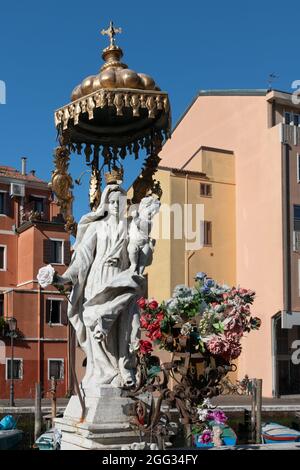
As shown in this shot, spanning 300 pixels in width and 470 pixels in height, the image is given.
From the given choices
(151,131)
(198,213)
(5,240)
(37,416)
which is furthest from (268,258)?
(151,131)

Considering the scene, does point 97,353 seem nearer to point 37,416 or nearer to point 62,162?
point 62,162

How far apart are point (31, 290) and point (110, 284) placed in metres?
33.6

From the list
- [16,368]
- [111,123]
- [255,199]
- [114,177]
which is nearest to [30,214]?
[16,368]

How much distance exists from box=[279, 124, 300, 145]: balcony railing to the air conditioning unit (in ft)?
50.6

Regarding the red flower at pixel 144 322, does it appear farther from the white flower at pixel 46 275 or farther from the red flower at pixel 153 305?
the white flower at pixel 46 275

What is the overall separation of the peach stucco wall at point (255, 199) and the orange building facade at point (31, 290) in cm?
977

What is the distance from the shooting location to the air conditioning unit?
145ft

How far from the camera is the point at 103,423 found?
827cm

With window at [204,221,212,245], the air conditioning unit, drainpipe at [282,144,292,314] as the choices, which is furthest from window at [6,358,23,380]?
drainpipe at [282,144,292,314]

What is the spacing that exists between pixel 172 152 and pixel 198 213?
8.56m

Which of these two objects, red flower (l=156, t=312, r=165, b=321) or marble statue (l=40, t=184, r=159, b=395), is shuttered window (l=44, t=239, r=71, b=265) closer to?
red flower (l=156, t=312, r=165, b=321)

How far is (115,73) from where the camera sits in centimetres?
961
